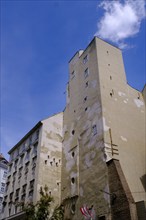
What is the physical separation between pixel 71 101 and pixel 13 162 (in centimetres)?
1288

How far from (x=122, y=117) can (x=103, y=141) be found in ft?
15.0

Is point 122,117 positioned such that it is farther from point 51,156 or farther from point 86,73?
point 51,156

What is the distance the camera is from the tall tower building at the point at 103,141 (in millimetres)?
18375

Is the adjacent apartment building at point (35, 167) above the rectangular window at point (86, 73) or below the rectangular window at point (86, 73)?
below

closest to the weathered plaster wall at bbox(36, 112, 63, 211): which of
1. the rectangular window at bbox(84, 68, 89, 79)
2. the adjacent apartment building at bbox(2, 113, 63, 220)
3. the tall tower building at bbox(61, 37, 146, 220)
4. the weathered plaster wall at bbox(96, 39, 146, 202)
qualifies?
the adjacent apartment building at bbox(2, 113, 63, 220)

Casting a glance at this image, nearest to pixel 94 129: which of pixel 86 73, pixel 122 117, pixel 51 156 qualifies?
pixel 122 117

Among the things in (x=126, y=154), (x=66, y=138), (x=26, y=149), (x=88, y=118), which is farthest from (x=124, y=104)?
(x=26, y=149)

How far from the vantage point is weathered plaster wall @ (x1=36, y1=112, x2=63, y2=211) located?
25.8 meters

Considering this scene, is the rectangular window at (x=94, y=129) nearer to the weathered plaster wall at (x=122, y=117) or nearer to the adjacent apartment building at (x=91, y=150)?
the adjacent apartment building at (x=91, y=150)

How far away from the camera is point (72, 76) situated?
3338cm

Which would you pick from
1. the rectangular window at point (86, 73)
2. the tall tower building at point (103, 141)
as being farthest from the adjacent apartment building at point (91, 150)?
the rectangular window at point (86, 73)

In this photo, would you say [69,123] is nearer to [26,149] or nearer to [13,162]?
[26,149]

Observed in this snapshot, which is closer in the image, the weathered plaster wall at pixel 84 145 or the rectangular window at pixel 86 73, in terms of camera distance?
the weathered plaster wall at pixel 84 145

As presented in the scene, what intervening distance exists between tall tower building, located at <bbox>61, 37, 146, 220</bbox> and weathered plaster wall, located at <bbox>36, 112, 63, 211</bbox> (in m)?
0.78
